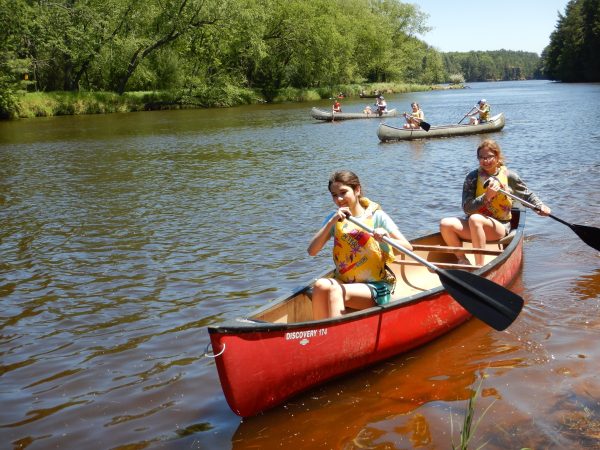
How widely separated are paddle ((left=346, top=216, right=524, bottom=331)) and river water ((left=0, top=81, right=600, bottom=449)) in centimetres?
52

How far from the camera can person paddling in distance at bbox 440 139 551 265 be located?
688 centimetres

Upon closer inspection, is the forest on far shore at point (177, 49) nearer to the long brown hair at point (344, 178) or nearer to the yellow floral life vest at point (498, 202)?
the yellow floral life vest at point (498, 202)

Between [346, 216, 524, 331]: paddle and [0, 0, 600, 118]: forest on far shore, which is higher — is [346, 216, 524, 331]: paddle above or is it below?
below

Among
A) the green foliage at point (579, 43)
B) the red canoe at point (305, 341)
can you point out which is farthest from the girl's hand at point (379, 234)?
the green foliage at point (579, 43)

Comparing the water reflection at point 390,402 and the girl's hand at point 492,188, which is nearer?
the water reflection at point 390,402

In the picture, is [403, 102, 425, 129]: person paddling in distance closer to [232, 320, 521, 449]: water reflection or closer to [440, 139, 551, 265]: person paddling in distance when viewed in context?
[440, 139, 551, 265]: person paddling in distance

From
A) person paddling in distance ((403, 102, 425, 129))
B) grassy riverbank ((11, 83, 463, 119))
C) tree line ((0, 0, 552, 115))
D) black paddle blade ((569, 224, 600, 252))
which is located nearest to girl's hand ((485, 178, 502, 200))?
black paddle blade ((569, 224, 600, 252))

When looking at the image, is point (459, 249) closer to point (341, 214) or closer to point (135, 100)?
point (341, 214)

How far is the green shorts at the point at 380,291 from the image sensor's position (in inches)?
202

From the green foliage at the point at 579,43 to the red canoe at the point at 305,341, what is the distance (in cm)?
8640

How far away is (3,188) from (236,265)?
9286 mm

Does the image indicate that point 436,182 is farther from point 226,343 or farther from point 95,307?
point 226,343

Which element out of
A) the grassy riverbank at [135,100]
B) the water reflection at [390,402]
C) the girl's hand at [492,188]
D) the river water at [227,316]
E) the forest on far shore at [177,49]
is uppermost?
the forest on far shore at [177,49]

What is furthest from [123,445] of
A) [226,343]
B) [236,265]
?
[236,265]
